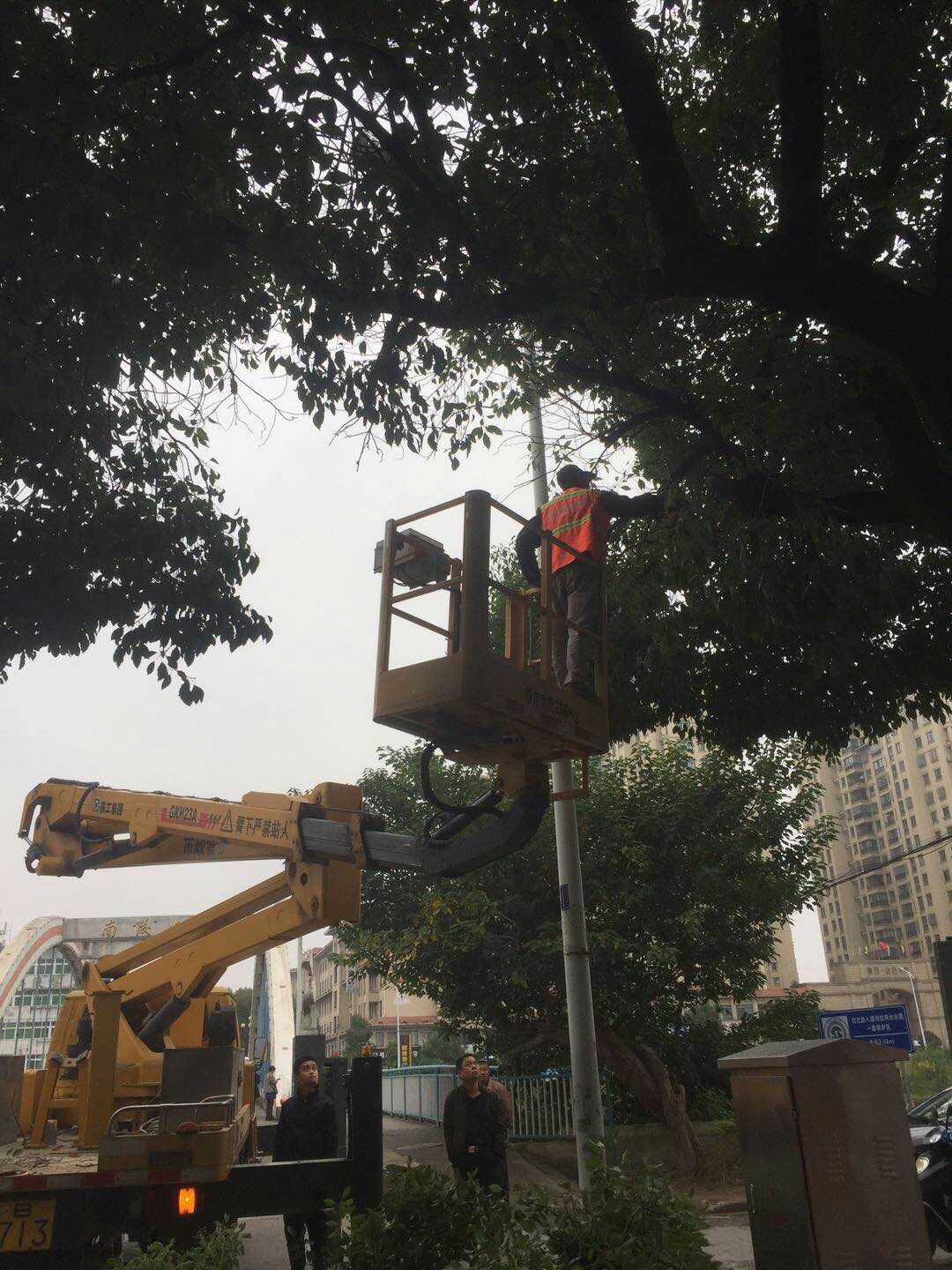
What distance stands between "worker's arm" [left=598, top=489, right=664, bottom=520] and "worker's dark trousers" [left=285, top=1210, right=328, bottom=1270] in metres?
5.71

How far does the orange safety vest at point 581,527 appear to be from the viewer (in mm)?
6684

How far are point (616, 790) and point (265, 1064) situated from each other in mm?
19651

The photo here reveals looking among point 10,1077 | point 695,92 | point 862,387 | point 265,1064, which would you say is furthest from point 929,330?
point 265,1064

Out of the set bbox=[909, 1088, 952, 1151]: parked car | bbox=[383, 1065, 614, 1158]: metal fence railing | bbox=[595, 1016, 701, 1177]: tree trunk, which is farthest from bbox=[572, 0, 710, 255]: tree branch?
bbox=[383, 1065, 614, 1158]: metal fence railing

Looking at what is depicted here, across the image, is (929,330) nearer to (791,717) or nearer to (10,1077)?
(791,717)

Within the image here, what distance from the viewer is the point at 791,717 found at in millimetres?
9930

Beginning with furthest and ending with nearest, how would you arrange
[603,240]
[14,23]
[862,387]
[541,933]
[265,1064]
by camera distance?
[265,1064] < [541,933] < [862,387] < [603,240] < [14,23]

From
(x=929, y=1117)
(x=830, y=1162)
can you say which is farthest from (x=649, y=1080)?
(x=830, y=1162)

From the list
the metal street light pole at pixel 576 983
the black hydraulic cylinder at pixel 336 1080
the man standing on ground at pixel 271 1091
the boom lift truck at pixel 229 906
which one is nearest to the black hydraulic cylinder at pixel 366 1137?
the boom lift truck at pixel 229 906

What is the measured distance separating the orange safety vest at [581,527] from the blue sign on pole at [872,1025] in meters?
7.18

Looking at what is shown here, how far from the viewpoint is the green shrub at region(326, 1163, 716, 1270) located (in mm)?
3818

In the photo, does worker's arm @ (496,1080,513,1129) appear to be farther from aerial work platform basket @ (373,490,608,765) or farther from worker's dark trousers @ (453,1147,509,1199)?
aerial work platform basket @ (373,490,608,765)

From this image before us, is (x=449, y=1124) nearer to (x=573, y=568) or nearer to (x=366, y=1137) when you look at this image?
(x=366, y=1137)

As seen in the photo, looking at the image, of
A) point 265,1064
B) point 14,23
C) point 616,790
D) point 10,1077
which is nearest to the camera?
point 14,23
